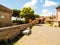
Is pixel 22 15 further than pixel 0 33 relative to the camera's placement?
Yes

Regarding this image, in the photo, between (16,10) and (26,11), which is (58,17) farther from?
(16,10)

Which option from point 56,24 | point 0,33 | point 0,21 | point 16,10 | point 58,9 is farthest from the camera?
point 16,10

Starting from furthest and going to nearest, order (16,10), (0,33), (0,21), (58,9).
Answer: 1. (16,10)
2. (58,9)
3. (0,21)
4. (0,33)

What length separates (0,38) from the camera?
9.59m

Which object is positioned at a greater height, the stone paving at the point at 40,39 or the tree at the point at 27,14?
the tree at the point at 27,14

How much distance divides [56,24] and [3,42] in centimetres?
4823

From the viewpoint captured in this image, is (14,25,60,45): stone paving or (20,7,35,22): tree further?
(20,7,35,22): tree

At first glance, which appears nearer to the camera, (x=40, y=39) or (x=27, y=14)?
(x=40, y=39)

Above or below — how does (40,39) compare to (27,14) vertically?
below

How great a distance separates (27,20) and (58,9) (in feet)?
60.3

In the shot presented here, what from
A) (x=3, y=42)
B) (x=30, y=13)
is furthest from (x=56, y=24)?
(x=3, y=42)

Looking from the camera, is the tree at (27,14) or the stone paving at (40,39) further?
the tree at (27,14)

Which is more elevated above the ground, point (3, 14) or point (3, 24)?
point (3, 14)

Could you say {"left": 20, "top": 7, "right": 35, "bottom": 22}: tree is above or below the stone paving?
above
